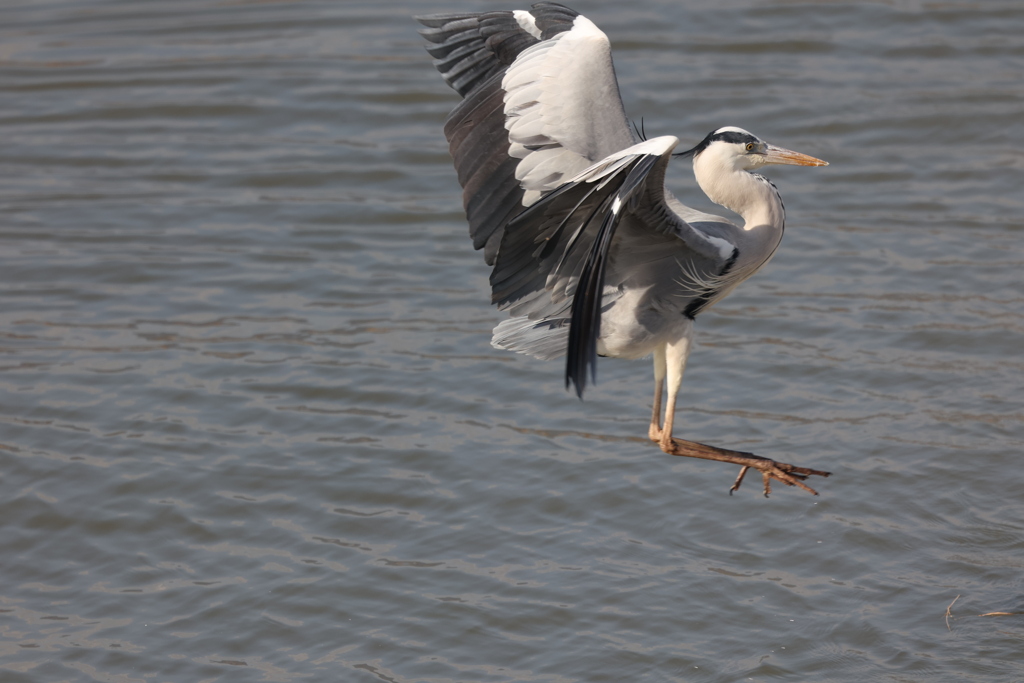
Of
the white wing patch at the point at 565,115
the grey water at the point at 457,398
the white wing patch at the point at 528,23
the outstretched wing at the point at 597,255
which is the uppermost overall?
the white wing patch at the point at 528,23

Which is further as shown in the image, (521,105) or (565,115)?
(521,105)

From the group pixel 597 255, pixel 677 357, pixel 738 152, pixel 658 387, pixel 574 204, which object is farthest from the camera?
pixel 658 387

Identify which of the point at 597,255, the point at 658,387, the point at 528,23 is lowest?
the point at 658,387

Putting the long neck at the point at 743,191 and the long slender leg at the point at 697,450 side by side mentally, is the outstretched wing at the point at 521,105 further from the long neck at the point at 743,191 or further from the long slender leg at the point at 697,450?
the long slender leg at the point at 697,450

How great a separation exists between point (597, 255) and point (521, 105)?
3.67ft

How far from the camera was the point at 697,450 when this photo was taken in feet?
18.1

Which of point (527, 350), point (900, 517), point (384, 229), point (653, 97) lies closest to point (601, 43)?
point (527, 350)

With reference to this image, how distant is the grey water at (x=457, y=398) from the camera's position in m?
5.71

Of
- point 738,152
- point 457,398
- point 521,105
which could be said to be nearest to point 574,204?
point 521,105

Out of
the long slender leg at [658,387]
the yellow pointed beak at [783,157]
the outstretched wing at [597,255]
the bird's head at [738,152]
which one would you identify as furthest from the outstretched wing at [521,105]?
the long slender leg at [658,387]

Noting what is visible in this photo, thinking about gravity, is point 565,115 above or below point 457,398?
above

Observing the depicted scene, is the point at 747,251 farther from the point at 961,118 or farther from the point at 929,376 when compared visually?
the point at 961,118

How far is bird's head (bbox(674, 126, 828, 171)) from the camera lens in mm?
5160

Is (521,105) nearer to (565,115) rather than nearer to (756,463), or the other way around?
(565,115)
